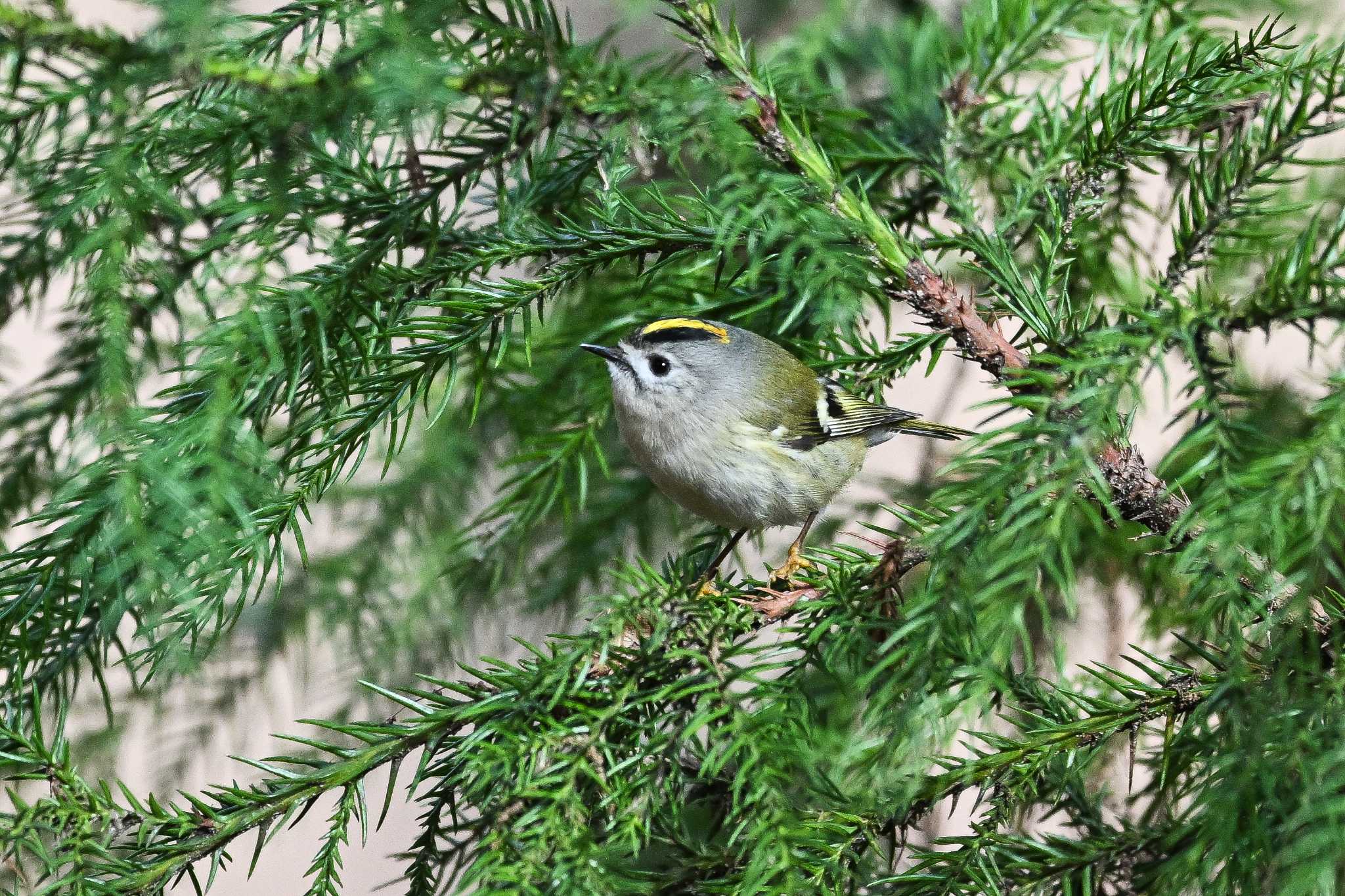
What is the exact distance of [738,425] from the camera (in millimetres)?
883

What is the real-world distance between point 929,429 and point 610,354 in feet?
1.05

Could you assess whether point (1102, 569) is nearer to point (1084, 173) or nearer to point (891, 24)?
point (1084, 173)

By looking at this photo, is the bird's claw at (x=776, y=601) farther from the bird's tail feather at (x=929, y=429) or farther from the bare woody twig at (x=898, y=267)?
the bird's tail feather at (x=929, y=429)

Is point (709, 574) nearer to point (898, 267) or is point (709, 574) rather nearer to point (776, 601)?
point (776, 601)

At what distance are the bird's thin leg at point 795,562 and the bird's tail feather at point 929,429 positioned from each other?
0.36 ft

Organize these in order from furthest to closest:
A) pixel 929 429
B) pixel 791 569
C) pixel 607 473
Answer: pixel 929 429 → pixel 791 569 → pixel 607 473

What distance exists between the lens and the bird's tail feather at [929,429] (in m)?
0.82

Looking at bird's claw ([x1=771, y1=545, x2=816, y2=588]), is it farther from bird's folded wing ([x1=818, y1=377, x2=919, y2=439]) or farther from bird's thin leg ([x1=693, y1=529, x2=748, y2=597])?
bird's folded wing ([x1=818, y1=377, x2=919, y2=439])

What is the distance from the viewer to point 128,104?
389mm

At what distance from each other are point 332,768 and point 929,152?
47cm

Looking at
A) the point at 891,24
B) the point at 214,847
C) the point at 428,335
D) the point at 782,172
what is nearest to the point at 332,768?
the point at 214,847

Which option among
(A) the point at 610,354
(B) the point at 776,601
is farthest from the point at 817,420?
(B) the point at 776,601

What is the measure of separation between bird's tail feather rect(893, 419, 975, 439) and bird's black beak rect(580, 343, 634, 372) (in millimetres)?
252

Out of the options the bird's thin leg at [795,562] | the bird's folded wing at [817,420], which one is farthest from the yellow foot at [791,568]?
the bird's folded wing at [817,420]
